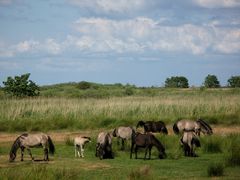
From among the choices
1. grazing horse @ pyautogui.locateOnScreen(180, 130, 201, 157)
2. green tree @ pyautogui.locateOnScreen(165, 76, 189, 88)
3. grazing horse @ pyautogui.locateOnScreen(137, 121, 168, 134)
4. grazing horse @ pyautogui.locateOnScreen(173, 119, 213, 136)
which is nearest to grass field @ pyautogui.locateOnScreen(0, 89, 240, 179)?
grazing horse @ pyautogui.locateOnScreen(180, 130, 201, 157)

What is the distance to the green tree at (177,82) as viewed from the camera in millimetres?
94781

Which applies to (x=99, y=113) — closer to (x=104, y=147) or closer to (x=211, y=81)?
(x=104, y=147)

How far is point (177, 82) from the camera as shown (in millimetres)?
96188

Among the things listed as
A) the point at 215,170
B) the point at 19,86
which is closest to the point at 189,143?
the point at 215,170

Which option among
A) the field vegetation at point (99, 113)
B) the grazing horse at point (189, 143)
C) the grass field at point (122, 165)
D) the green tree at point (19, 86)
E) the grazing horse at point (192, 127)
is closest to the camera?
the grass field at point (122, 165)

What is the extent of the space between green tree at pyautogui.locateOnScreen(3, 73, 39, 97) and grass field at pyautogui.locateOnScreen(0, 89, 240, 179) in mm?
7734

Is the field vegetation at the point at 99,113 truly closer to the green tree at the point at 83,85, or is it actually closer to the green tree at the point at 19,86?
the green tree at the point at 19,86

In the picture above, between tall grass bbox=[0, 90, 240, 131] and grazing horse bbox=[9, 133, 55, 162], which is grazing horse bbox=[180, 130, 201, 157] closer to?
grazing horse bbox=[9, 133, 55, 162]

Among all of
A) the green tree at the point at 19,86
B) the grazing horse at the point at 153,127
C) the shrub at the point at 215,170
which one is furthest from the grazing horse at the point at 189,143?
the green tree at the point at 19,86

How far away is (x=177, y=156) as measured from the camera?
59.8 feet

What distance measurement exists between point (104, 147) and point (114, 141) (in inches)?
154

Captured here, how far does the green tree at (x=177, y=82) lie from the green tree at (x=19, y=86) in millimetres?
51127

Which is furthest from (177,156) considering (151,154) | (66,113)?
(66,113)

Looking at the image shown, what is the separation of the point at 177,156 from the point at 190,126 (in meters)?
5.21
